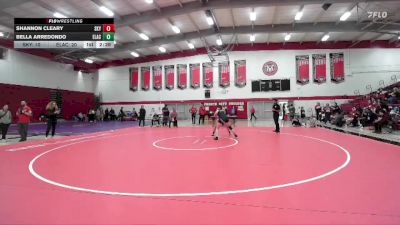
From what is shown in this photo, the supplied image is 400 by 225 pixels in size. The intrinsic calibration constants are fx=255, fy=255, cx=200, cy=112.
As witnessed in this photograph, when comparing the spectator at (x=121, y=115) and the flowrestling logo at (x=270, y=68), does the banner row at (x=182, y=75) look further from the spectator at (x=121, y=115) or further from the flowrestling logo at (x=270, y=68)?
the spectator at (x=121, y=115)

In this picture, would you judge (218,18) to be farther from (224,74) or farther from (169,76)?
(169,76)

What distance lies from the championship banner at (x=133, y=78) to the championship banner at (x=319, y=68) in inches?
816

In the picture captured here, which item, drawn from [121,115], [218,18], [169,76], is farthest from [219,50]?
[121,115]

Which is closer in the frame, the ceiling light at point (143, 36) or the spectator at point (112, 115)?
the ceiling light at point (143, 36)

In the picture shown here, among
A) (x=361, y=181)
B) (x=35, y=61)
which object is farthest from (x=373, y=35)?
(x=35, y=61)

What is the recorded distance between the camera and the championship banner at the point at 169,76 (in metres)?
30.7

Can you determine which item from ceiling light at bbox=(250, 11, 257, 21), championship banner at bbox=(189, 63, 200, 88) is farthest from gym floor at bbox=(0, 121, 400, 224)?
championship banner at bbox=(189, 63, 200, 88)

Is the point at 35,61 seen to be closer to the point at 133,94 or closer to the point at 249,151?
the point at 133,94

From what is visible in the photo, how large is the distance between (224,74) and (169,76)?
22.0ft

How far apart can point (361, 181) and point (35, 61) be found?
2931cm

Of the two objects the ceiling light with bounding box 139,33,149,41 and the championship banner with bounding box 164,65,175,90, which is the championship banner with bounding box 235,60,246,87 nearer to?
the championship banner with bounding box 164,65,175,90

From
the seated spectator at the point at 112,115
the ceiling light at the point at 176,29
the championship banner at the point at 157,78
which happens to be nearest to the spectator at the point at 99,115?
the seated spectator at the point at 112,115

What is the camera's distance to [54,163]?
6391 millimetres
